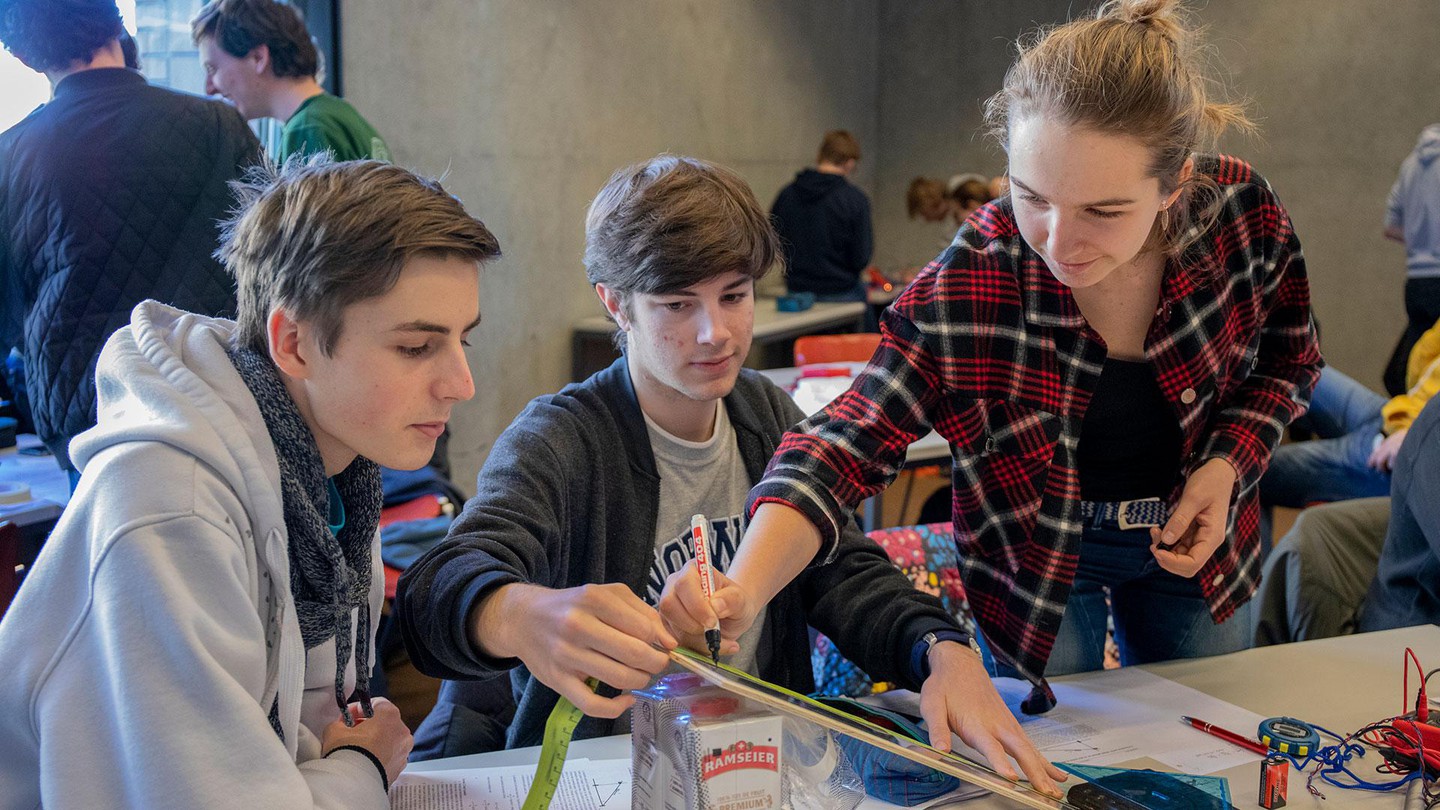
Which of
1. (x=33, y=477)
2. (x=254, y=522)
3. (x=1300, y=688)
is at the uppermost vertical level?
(x=254, y=522)

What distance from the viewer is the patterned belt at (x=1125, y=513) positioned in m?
1.62

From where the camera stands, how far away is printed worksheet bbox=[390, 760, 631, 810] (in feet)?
3.97

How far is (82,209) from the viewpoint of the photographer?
7.97 ft

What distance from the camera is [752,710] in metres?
1.04

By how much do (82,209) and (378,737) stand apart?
1.72 m

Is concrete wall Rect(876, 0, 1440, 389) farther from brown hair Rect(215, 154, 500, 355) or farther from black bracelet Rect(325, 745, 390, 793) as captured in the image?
black bracelet Rect(325, 745, 390, 793)

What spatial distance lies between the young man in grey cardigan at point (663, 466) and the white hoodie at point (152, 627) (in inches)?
15.7

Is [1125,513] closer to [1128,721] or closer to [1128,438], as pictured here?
[1128,438]

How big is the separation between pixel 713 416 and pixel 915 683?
20.9 inches

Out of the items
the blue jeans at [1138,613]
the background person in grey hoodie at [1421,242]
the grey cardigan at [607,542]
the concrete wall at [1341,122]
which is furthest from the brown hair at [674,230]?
the concrete wall at [1341,122]

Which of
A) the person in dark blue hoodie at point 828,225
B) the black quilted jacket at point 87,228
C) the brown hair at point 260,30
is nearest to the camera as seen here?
the black quilted jacket at point 87,228

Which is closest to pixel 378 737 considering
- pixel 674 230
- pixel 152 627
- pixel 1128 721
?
pixel 152 627

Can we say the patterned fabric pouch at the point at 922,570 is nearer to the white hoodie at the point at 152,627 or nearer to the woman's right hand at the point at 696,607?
the woman's right hand at the point at 696,607

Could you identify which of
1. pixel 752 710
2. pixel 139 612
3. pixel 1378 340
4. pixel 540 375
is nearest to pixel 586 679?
pixel 752 710
